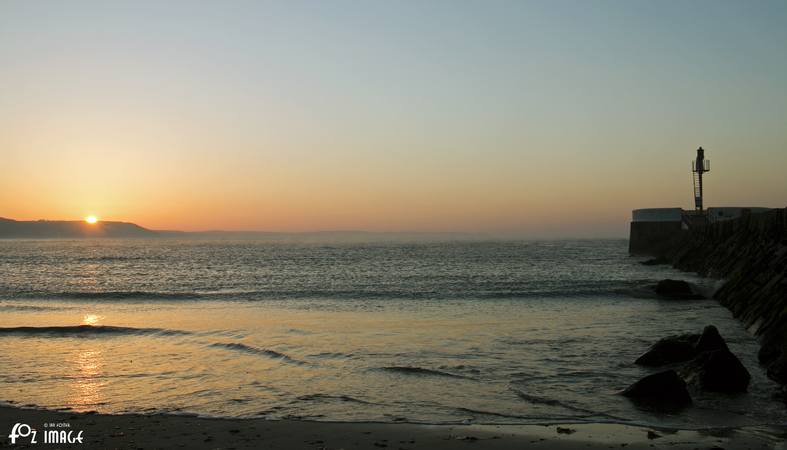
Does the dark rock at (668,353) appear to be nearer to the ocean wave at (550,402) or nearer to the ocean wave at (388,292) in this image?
the ocean wave at (550,402)

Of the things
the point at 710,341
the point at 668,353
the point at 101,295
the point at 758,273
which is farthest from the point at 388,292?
the point at 710,341

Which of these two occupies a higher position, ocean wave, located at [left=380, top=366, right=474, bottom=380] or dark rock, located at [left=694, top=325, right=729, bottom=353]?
dark rock, located at [left=694, top=325, right=729, bottom=353]

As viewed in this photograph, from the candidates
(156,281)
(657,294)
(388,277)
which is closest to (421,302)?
(657,294)

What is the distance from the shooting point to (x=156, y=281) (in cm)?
4100

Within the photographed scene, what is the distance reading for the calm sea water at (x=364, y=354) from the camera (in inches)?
390

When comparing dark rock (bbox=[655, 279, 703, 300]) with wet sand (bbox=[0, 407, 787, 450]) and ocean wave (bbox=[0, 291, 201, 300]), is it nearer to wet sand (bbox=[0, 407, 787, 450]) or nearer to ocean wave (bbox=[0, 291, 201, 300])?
wet sand (bbox=[0, 407, 787, 450])

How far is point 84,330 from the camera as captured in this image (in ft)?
62.8

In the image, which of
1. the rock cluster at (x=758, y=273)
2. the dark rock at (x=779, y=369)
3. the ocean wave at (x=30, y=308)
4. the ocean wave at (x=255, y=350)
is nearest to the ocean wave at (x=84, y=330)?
the ocean wave at (x=255, y=350)

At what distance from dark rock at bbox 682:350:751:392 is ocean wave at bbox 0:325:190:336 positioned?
42.9ft

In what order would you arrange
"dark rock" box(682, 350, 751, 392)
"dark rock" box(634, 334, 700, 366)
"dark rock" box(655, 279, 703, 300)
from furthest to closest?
"dark rock" box(655, 279, 703, 300) < "dark rock" box(634, 334, 700, 366) < "dark rock" box(682, 350, 751, 392)

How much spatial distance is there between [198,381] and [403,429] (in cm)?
476

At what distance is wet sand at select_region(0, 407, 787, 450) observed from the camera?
26.0ft

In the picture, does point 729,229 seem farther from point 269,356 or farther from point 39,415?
point 39,415

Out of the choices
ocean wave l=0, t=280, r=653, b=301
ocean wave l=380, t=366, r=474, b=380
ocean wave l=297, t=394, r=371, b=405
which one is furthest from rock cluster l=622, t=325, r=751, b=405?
ocean wave l=0, t=280, r=653, b=301
